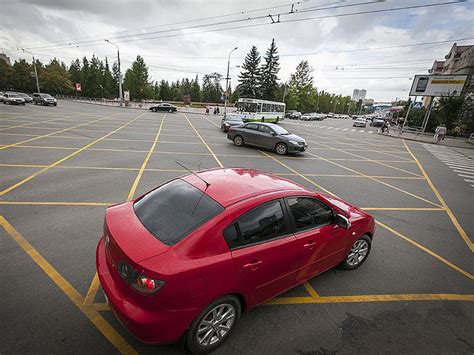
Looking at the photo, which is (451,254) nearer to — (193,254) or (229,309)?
(229,309)

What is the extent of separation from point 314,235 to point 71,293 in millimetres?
3154

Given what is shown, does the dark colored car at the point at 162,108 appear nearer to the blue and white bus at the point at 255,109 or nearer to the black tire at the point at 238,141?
the blue and white bus at the point at 255,109

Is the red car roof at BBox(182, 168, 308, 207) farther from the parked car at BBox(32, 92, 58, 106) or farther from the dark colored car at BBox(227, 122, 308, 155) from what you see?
the parked car at BBox(32, 92, 58, 106)

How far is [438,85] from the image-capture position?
29562mm

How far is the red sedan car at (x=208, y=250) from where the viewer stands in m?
2.12

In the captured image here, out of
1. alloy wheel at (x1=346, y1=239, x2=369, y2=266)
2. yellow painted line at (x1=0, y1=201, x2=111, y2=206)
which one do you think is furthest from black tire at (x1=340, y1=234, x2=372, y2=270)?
yellow painted line at (x1=0, y1=201, x2=111, y2=206)

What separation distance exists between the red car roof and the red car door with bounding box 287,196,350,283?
279 millimetres

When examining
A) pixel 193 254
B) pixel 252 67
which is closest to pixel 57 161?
pixel 193 254

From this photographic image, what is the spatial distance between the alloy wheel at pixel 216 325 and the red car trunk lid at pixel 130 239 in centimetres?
83

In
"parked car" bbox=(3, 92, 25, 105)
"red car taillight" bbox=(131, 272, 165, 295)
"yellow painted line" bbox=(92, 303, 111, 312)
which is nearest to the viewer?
"red car taillight" bbox=(131, 272, 165, 295)

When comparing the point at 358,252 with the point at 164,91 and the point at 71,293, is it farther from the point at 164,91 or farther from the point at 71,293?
the point at 164,91

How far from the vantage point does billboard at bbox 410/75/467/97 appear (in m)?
28.1

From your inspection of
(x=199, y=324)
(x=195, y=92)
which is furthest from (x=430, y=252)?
(x=195, y=92)

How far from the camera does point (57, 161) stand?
A: 8508 millimetres
